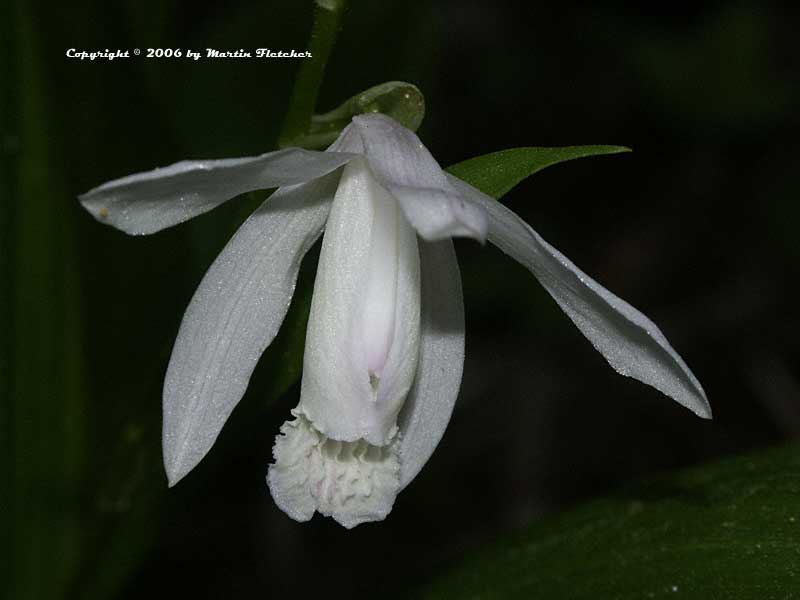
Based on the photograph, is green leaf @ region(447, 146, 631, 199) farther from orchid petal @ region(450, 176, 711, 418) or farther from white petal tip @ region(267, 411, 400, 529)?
white petal tip @ region(267, 411, 400, 529)

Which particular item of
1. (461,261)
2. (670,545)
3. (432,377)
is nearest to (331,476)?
(432,377)

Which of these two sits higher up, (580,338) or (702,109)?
(702,109)

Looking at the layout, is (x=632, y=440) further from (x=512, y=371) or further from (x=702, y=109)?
(x=702, y=109)

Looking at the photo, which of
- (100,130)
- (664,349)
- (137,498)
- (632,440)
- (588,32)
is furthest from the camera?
(588,32)

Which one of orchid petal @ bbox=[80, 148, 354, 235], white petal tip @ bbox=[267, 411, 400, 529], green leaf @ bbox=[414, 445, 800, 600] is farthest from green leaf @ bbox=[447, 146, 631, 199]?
green leaf @ bbox=[414, 445, 800, 600]

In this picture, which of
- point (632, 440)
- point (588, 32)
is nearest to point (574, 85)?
point (588, 32)

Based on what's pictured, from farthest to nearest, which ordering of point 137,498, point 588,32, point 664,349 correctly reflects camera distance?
point 588,32 < point 137,498 < point 664,349
